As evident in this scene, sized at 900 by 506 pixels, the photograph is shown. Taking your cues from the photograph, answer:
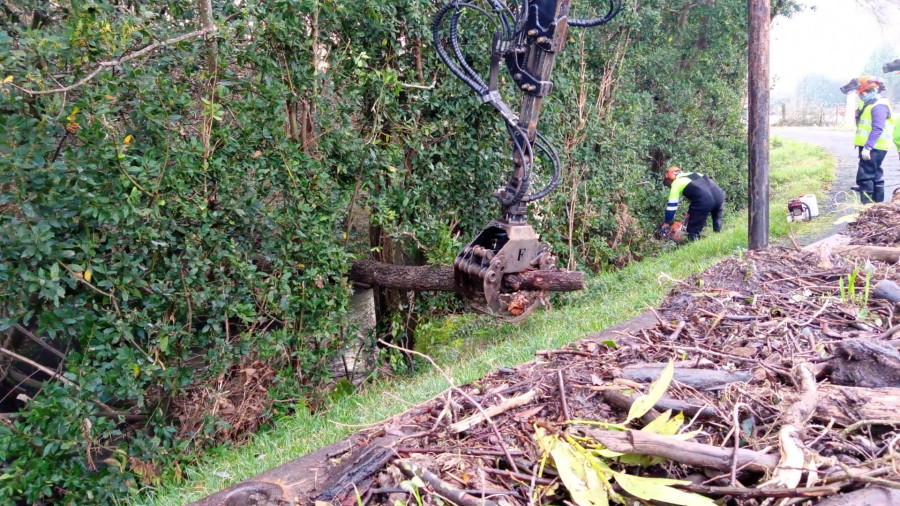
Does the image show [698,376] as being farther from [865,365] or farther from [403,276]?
[403,276]

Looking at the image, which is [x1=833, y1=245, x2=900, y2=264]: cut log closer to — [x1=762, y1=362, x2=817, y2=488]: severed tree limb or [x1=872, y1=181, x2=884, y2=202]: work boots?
[x1=762, y1=362, x2=817, y2=488]: severed tree limb

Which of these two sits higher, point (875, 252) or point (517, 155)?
point (517, 155)

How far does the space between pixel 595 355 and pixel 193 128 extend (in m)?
3.46

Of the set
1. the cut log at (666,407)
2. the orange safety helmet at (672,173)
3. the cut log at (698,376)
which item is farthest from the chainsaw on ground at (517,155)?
the orange safety helmet at (672,173)

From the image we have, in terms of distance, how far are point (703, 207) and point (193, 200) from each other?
28.7 ft

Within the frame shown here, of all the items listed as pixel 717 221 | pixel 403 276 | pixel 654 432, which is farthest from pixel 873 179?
pixel 654 432

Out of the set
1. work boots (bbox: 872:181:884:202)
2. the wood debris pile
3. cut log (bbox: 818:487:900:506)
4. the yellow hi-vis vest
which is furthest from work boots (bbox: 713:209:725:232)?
cut log (bbox: 818:487:900:506)

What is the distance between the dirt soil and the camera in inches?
80.1

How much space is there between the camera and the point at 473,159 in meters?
6.77

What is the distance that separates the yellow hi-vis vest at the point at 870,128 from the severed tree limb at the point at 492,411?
10458 mm

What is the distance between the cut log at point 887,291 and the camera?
391 centimetres

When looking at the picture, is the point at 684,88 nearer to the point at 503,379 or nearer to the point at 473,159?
the point at 473,159

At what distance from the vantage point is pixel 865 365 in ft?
8.77

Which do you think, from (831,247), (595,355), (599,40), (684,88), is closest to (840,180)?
(684,88)
